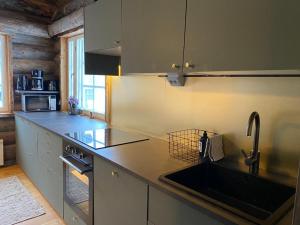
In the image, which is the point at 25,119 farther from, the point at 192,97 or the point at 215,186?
the point at 215,186

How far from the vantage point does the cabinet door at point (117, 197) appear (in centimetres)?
131

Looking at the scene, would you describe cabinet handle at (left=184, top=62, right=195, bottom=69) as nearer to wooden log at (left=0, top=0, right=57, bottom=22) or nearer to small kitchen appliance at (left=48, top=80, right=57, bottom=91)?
small kitchen appliance at (left=48, top=80, right=57, bottom=91)

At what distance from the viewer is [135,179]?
1.33m

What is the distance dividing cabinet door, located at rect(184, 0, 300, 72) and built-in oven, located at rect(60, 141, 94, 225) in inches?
42.2

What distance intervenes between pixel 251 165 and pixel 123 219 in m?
0.83

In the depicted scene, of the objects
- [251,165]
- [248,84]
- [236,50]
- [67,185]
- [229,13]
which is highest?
[229,13]

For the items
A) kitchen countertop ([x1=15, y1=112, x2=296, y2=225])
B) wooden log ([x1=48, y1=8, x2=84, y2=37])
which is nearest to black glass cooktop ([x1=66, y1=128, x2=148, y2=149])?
kitchen countertop ([x1=15, y1=112, x2=296, y2=225])

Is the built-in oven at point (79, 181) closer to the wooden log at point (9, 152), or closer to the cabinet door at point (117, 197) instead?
the cabinet door at point (117, 197)

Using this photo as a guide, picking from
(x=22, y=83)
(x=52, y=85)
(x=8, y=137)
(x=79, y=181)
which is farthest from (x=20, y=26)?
(x=79, y=181)

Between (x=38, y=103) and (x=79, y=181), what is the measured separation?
216cm

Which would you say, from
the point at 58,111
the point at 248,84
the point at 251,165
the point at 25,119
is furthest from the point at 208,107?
the point at 58,111

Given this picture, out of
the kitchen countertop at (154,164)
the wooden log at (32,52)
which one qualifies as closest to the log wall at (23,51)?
the wooden log at (32,52)

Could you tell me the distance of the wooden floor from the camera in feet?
7.50

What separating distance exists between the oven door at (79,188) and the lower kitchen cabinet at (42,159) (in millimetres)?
152
